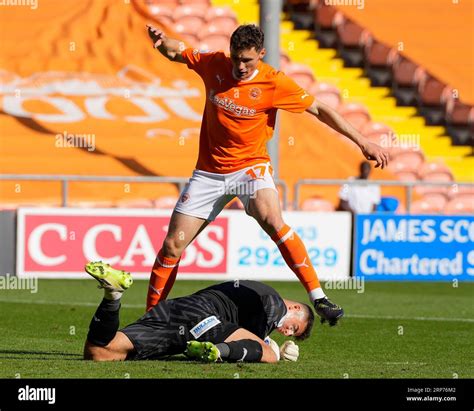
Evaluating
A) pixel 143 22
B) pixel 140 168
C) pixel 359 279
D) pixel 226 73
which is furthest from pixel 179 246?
pixel 143 22

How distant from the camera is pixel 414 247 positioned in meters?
18.4

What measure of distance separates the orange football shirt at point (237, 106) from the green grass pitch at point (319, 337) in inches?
62.5

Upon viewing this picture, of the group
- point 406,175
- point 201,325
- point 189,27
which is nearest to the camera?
point 201,325

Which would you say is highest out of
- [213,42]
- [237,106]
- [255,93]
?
[213,42]

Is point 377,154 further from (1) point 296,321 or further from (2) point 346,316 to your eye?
(2) point 346,316

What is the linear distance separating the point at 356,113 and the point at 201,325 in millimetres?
19344

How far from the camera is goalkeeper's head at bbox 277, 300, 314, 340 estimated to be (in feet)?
30.6

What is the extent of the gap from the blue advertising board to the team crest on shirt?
8.54m

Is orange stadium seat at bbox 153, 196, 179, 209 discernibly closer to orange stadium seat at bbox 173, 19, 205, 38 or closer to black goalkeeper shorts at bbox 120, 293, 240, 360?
orange stadium seat at bbox 173, 19, 205, 38

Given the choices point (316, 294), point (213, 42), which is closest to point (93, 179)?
point (316, 294)

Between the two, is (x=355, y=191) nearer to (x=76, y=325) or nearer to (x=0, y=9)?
(x=76, y=325)

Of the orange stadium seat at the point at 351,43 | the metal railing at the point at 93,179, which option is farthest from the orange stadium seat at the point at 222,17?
the metal railing at the point at 93,179

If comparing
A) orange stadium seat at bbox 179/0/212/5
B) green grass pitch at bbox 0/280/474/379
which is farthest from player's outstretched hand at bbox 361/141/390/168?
orange stadium seat at bbox 179/0/212/5
